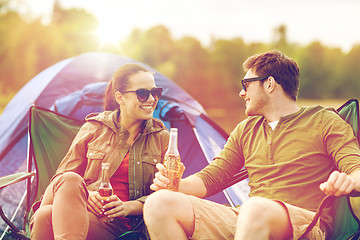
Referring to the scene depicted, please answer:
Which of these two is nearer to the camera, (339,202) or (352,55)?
(339,202)

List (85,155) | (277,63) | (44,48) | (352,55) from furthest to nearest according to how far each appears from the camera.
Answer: (352,55), (44,48), (85,155), (277,63)

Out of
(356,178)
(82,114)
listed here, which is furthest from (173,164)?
(82,114)

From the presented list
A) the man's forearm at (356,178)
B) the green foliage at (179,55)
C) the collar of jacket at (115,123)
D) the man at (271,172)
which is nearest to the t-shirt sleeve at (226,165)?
the man at (271,172)

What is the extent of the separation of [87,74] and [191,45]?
4182cm

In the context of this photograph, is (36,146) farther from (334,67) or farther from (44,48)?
(334,67)

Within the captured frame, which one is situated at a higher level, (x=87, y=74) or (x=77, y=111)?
(x=87, y=74)

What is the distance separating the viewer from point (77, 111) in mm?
3730

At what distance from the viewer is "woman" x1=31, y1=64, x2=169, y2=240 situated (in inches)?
91.7

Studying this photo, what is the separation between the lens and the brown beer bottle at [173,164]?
2.22m

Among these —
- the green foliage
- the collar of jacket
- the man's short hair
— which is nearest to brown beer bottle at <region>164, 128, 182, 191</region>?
the collar of jacket

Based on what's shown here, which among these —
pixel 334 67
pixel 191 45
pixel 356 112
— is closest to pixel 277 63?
pixel 356 112

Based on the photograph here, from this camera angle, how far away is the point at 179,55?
146 feet

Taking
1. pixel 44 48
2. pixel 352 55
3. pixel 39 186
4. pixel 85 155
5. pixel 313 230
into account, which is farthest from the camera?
pixel 352 55

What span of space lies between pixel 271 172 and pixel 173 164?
517 mm
